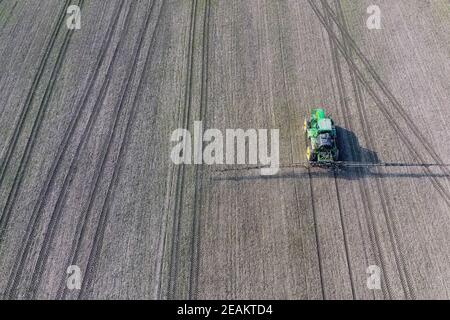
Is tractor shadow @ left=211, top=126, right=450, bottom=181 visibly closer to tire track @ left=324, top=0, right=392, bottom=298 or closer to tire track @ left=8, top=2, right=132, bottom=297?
tire track @ left=324, top=0, right=392, bottom=298

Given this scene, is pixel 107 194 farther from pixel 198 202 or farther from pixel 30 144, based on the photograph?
pixel 30 144

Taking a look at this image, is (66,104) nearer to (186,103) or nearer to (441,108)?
(186,103)

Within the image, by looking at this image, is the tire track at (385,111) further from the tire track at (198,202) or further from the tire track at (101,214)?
the tire track at (101,214)

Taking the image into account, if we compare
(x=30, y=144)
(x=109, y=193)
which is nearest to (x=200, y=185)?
(x=109, y=193)

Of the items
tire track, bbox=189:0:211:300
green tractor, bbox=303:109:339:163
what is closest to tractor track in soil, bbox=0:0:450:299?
tire track, bbox=189:0:211:300

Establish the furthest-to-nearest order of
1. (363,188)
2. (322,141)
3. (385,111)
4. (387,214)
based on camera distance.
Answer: (385,111), (363,188), (322,141), (387,214)

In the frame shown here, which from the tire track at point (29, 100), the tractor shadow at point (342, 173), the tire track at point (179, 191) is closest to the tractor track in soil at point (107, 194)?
the tire track at point (179, 191)
